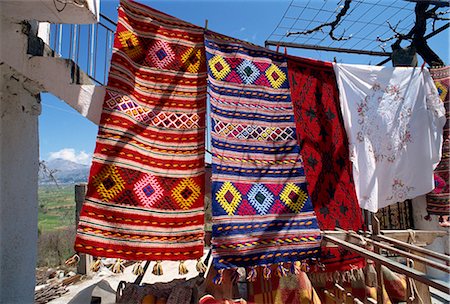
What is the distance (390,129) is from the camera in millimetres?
3016

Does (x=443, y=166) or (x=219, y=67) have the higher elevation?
(x=219, y=67)

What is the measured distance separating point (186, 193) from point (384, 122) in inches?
92.9

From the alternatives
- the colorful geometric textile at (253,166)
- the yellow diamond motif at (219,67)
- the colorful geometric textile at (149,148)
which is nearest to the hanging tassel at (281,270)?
the colorful geometric textile at (253,166)

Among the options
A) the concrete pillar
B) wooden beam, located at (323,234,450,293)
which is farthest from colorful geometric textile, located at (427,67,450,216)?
the concrete pillar

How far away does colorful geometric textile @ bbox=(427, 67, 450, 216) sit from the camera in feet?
11.0

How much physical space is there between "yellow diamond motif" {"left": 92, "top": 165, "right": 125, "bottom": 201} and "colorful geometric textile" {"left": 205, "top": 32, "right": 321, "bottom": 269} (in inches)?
28.1

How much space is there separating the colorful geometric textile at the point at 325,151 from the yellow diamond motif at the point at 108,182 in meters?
1.69

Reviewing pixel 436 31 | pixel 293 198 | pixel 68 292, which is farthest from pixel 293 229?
pixel 436 31

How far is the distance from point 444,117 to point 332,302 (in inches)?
105

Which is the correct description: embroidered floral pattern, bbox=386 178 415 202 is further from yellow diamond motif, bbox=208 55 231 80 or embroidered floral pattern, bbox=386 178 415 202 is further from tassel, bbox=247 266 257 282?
yellow diamond motif, bbox=208 55 231 80

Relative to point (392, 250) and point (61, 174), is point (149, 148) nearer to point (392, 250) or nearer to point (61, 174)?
point (392, 250)

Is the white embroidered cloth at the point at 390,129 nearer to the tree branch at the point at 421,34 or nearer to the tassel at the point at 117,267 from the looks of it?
the tassel at the point at 117,267

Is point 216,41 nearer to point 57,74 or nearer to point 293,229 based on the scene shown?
point 57,74

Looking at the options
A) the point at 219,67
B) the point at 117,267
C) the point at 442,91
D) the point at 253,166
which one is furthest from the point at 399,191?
the point at 117,267
